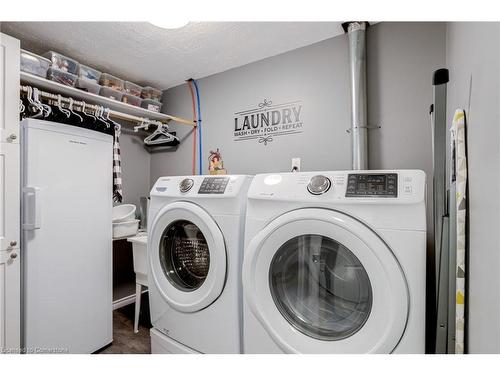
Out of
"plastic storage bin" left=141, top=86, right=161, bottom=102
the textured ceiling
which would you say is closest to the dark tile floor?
"plastic storage bin" left=141, top=86, right=161, bottom=102

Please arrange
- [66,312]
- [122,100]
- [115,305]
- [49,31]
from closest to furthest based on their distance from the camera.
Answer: [66,312] < [49,31] < [122,100] < [115,305]

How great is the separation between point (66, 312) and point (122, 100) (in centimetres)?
159

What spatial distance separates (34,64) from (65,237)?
1.08m

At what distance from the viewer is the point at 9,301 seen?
1283 millimetres

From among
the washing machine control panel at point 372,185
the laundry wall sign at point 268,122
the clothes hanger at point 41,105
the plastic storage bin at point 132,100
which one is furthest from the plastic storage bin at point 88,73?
the washing machine control panel at point 372,185

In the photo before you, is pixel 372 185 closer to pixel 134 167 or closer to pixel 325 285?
pixel 325 285

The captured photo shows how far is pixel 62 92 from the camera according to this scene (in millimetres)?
1733

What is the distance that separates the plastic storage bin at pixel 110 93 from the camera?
1989 millimetres

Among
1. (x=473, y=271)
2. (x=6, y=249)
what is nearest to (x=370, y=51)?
(x=473, y=271)

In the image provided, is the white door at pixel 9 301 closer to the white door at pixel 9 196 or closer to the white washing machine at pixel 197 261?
the white door at pixel 9 196

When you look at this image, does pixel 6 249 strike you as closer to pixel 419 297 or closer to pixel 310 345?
pixel 310 345

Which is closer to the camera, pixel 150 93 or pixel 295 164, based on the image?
pixel 295 164

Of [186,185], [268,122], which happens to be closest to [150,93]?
[268,122]

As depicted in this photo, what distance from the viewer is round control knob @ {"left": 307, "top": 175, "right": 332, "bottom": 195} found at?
39.0 inches
